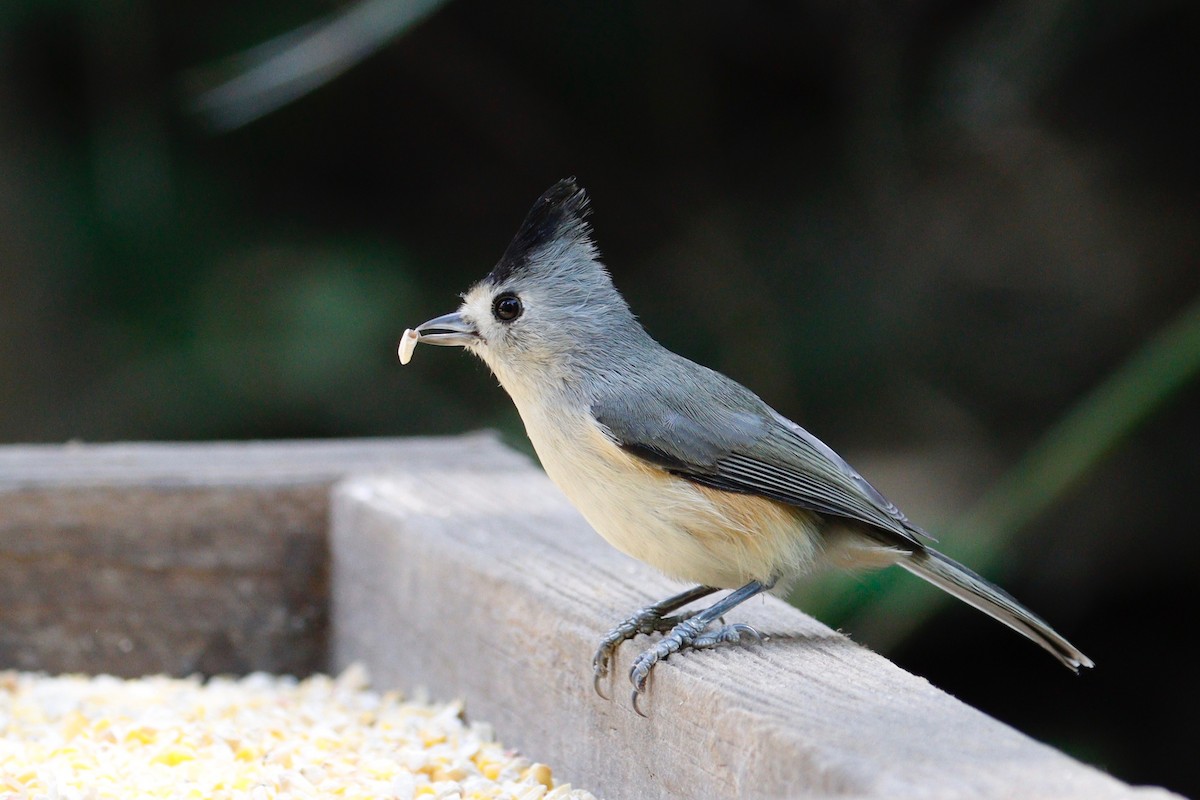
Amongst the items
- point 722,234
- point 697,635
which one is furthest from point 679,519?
point 722,234

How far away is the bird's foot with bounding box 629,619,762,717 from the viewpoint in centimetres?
187

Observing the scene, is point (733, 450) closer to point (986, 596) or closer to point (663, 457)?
point (663, 457)

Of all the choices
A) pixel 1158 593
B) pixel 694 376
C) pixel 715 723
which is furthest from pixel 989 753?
pixel 1158 593

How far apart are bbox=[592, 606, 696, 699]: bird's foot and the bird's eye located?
594 mm

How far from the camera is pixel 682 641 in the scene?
1950mm

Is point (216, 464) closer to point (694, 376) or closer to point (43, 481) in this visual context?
point (43, 481)

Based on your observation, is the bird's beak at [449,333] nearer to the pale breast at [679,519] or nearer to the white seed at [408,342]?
the white seed at [408,342]

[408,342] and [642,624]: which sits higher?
[408,342]

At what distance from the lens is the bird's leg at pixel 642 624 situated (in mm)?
1993

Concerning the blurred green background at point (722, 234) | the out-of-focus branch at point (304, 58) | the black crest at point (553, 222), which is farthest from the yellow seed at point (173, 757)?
the blurred green background at point (722, 234)

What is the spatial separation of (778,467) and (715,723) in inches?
24.8

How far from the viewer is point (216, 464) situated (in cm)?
317

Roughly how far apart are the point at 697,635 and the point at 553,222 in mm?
798

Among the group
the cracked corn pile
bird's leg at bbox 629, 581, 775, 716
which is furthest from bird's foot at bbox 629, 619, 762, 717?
the cracked corn pile
